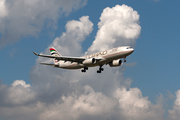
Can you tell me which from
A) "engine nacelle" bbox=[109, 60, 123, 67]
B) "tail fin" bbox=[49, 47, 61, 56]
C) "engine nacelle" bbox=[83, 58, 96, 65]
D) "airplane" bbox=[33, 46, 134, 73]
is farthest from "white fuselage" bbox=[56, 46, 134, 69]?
"tail fin" bbox=[49, 47, 61, 56]

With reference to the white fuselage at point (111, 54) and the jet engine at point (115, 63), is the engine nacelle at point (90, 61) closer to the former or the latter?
the white fuselage at point (111, 54)

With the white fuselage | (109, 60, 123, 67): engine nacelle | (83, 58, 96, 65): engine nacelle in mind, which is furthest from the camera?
(109, 60, 123, 67): engine nacelle

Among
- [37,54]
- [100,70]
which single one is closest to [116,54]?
[100,70]

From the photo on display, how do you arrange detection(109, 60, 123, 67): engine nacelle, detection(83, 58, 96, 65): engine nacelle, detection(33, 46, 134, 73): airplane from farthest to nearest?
detection(109, 60, 123, 67): engine nacelle → detection(83, 58, 96, 65): engine nacelle → detection(33, 46, 134, 73): airplane

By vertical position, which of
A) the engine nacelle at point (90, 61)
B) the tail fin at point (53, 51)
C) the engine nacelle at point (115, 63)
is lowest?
the engine nacelle at point (90, 61)

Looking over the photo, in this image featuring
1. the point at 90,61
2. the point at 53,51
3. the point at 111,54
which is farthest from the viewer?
the point at 53,51

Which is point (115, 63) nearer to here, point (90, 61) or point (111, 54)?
point (111, 54)

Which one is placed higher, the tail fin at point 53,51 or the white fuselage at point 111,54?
the tail fin at point 53,51

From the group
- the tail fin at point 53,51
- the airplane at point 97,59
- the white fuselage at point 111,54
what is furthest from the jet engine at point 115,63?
the tail fin at point 53,51

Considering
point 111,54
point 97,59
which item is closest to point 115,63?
point 97,59

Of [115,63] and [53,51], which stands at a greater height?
[53,51]

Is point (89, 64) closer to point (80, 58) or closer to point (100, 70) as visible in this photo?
point (80, 58)

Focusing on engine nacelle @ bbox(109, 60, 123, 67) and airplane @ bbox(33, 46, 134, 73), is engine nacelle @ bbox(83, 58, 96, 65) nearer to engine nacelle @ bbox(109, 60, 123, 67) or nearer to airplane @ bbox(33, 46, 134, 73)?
airplane @ bbox(33, 46, 134, 73)

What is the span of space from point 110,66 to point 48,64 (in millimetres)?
19258
